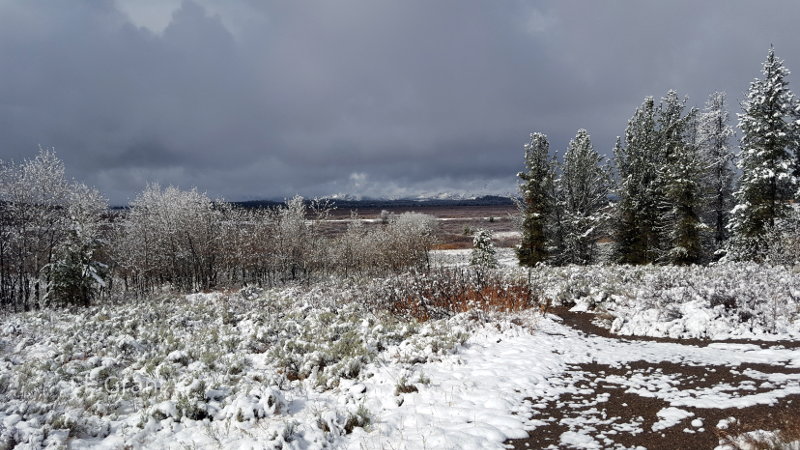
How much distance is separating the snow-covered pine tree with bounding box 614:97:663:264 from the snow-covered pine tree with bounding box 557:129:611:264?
1.48m

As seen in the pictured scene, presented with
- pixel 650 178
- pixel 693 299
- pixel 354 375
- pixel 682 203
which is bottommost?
pixel 354 375

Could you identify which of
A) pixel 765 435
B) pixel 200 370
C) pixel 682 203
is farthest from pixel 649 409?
pixel 682 203

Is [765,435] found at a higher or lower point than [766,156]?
lower

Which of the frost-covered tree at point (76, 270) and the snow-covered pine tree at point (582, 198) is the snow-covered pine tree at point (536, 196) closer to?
the snow-covered pine tree at point (582, 198)

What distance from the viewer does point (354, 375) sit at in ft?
25.1

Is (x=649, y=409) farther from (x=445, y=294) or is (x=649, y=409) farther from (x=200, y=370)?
(x=445, y=294)

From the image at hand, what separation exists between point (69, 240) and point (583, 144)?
1279 inches

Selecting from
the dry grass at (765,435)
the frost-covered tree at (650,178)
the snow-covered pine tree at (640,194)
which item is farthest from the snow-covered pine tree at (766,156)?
the dry grass at (765,435)

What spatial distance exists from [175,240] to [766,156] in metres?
43.0

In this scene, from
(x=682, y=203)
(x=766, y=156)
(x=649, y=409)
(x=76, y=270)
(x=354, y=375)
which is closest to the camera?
(x=649, y=409)

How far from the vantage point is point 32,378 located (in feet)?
23.5

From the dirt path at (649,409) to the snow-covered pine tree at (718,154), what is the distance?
89.9ft

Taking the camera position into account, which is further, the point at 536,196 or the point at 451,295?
the point at 536,196

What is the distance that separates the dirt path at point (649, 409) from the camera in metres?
5.01
